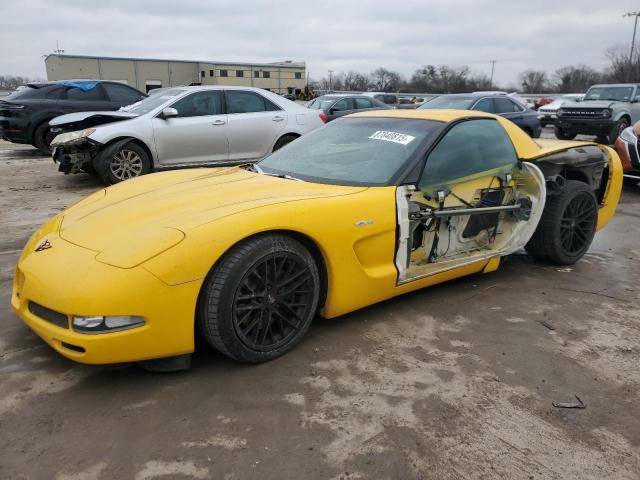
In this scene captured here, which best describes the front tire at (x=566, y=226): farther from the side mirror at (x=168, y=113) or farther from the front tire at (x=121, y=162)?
the front tire at (x=121, y=162)

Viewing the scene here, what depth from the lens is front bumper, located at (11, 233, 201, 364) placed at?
2.32 metres

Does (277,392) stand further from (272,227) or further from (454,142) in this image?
(454,142)

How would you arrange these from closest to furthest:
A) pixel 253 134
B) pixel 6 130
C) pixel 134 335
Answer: pixel 134 335, pixel 253 134, pixel 6 130

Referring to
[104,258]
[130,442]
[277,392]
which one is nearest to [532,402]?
[277,392]

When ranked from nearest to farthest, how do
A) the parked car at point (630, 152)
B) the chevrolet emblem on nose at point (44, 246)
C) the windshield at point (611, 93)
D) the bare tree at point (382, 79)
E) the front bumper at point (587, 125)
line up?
1. the chevrolet emblem on nose at point (44, 246)
2. the parked car at point (630, 152)
3. the front bumper at point (587, 125)
4. the windshield at point (611, 93)
5. the bare tree at point (382, 79)

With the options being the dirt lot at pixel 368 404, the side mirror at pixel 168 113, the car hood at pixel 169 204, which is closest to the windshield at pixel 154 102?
the side mirror at pixel 168 113

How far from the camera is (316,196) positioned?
2961 mm

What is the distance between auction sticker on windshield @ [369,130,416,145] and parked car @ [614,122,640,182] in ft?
18.3

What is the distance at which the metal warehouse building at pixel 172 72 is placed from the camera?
4428 centimetres

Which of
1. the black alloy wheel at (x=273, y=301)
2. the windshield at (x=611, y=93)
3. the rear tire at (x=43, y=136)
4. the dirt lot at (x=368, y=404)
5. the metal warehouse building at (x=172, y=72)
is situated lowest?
the dirt lot at (x=368, y=404)

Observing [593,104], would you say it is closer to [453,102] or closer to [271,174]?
[453,102]

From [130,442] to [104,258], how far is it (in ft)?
2.80

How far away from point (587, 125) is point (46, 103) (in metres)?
13.6

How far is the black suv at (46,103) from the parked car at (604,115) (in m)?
11.7
